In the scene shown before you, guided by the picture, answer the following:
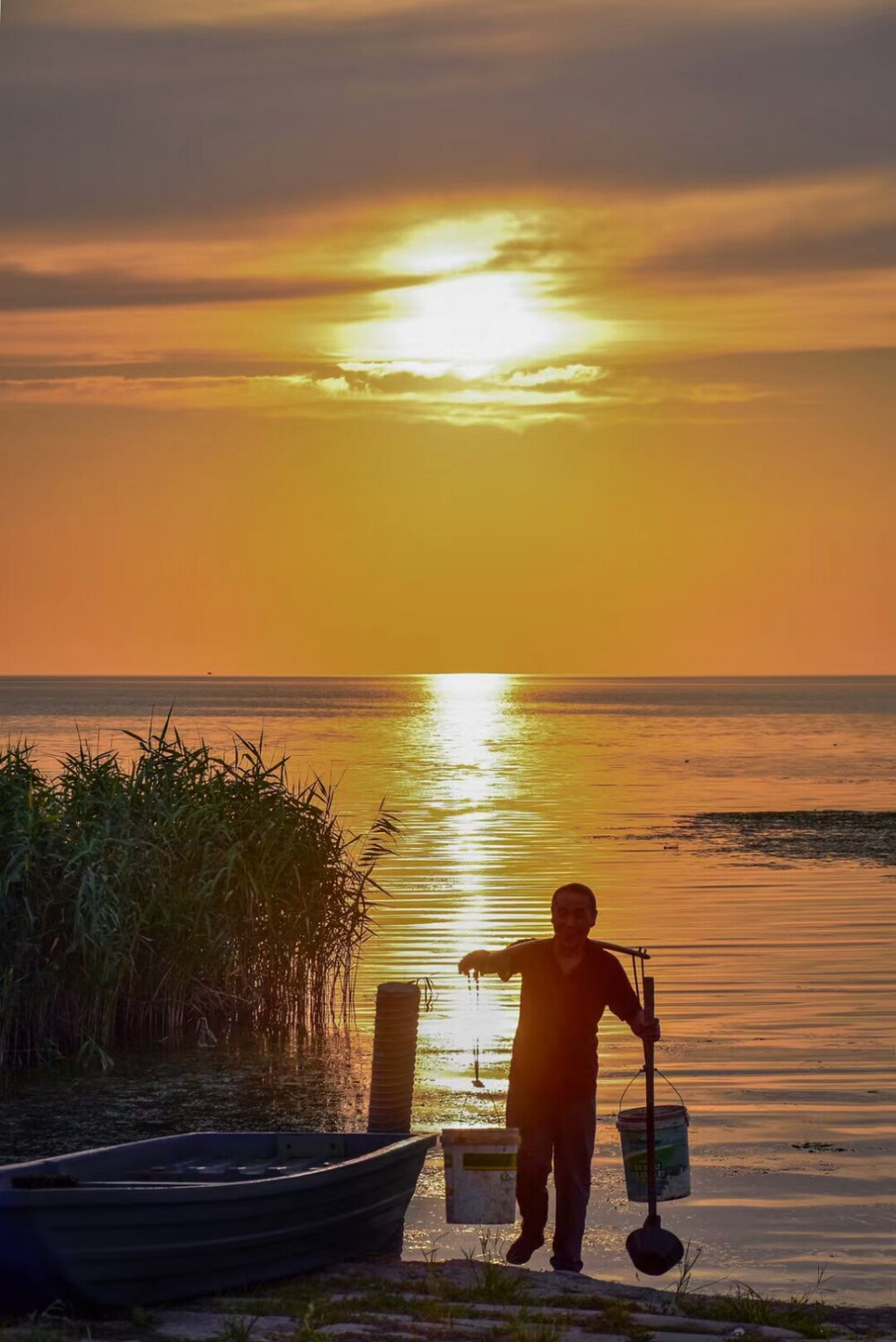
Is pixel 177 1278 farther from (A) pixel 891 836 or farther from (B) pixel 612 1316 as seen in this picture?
(A) pixel 891 836

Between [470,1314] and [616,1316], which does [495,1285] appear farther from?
[616,1316]

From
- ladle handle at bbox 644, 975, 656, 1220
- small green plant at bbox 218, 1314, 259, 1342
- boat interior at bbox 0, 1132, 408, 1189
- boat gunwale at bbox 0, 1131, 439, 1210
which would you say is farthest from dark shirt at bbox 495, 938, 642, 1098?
small green plant at bbox 218, 1314, 259, 1342

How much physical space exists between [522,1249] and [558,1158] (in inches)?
28.8

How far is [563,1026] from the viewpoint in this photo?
36.2ft

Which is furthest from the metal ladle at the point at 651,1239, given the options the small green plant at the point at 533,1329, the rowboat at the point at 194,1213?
the rowboat at the point at 194,1213

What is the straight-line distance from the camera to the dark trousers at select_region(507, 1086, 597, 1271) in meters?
11.1

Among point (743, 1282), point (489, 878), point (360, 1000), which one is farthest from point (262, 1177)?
point (489, 878)

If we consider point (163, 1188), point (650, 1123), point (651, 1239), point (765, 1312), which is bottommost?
point (765, 1312)

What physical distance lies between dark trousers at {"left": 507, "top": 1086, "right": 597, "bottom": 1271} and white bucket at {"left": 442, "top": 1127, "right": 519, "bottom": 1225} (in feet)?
0.39

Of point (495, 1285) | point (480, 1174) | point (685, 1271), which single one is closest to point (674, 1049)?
point (685, 1271)

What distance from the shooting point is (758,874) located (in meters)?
35.4

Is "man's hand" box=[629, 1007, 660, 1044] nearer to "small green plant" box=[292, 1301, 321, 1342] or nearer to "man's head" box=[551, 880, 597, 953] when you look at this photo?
"man's head" box=[551, 880, 597, 953]

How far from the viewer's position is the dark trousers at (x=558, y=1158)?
11133 mm

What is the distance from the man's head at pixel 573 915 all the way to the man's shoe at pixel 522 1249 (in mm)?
1895
